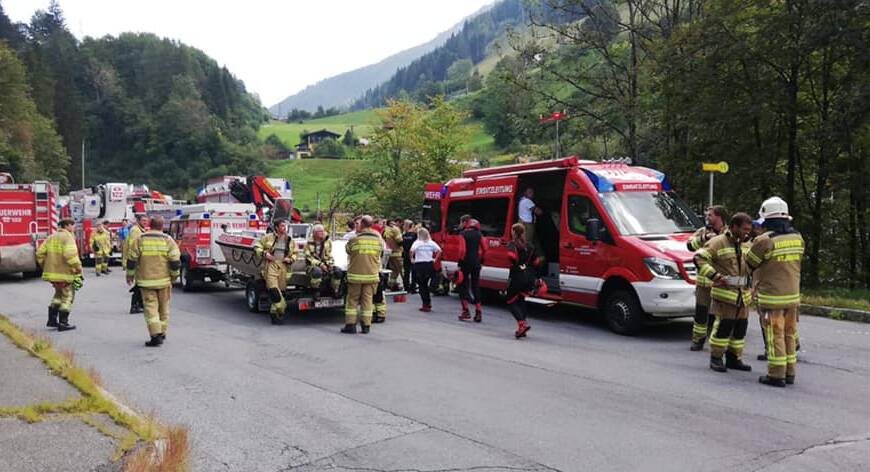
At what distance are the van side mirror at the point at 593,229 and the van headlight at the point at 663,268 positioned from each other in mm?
971

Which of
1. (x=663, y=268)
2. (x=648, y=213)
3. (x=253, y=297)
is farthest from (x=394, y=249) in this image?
(x=663, y=268)

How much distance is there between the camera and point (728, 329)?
746 centimetres

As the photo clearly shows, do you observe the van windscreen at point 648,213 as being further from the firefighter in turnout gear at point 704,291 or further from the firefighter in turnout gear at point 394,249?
the firefighter in turnout gear at point 394,249

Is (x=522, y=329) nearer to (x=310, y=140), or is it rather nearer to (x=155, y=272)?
(x=155, y=272)

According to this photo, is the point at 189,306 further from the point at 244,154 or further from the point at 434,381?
the point at 244,154

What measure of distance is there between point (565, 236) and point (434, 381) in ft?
15.9

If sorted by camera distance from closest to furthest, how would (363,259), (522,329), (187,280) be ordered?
Answer: (522,329)
(363,259)
(187,280)

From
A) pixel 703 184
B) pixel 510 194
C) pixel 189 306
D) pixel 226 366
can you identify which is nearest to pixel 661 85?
pixel 703 184

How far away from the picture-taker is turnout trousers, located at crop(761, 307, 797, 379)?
6832mm

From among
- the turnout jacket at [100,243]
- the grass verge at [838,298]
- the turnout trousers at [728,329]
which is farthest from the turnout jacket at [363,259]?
the turnout jacket at [100,243]

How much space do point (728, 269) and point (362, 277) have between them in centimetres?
532

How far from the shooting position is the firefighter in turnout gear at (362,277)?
34.2ft

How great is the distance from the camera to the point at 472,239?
37.9 feet

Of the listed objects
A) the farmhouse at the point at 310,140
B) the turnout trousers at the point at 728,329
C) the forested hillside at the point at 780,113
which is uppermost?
the farmhouse at the point at 310,140
